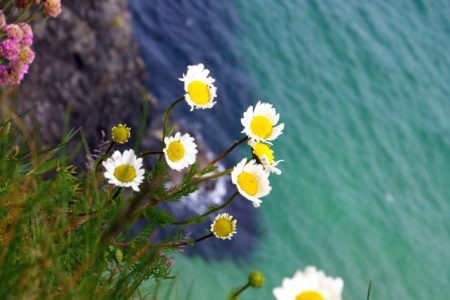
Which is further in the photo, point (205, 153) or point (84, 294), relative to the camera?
point (205, 153)

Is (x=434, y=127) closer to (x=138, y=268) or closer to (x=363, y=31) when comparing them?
Result: (x=363, y=31)

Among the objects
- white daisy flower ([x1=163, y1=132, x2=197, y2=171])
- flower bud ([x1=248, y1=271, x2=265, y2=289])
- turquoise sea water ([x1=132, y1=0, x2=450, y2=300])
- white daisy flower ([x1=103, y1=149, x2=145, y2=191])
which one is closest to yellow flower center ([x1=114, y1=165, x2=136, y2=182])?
white daisy flower ([x1=103, y1=149, x2=145, y2=191])

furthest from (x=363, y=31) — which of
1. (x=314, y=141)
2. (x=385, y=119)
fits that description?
(x=314, y=141)

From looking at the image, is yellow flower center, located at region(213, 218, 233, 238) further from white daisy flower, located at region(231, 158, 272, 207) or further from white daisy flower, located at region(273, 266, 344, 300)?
white daisy flower, located at region(273, 266, 344, 300)

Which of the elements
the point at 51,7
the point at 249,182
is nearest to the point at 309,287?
the point at 249,182

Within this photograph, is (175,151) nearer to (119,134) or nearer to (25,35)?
(119,134)
